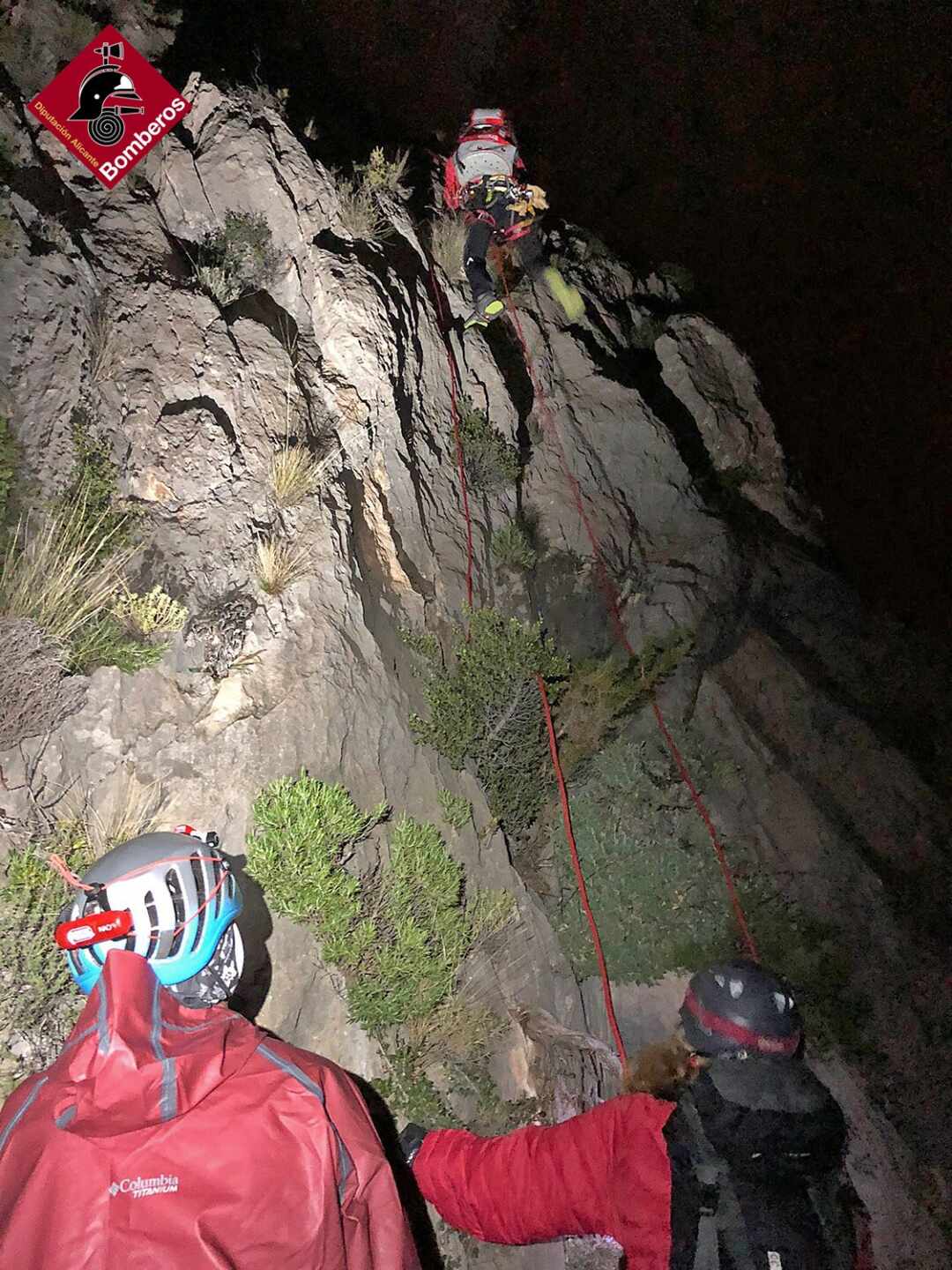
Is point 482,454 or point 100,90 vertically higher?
point 100,90

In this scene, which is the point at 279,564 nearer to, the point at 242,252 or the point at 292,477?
the point at 292,477

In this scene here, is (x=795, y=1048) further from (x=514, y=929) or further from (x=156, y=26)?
(x=156, y=26)

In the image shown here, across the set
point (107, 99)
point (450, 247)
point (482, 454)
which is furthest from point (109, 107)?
point (482, 454)

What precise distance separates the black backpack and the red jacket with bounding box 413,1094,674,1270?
0.13 meters

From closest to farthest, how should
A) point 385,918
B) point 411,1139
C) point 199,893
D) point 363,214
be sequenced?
point 199,893 < point 411,1139 < point 385,918 < point 363,214

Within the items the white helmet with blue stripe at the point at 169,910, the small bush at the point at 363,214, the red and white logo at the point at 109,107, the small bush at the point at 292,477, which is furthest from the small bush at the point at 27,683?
the small bush at the point at 363,214

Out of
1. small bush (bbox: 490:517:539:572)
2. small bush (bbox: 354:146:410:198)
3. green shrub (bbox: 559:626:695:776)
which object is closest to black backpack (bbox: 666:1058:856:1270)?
green shrub (bbox: 559:626:695:776)

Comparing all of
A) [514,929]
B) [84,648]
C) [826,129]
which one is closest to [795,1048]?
[514,929]

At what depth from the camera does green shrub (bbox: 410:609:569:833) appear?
4949 millimetres

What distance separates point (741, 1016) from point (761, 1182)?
0.46 meters

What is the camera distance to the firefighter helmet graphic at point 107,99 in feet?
18.6

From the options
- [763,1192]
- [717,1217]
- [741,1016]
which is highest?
[741,1016]

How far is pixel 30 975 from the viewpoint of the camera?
2.79 metres

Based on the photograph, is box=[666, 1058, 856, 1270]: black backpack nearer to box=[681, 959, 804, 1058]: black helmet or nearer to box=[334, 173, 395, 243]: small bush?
box=[681, 959, 804, 1058]: black helmet
